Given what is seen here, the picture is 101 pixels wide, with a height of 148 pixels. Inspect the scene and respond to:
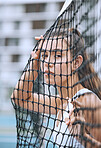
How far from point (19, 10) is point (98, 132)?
1800 cm

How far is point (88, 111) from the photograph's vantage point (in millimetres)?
498

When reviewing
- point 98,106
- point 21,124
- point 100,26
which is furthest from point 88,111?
point 21,124

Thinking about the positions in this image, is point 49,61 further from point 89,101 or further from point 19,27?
point 19,27

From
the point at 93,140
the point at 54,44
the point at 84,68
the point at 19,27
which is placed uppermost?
the point at 19,27

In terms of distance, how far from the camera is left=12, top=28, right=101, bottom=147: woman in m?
0.51

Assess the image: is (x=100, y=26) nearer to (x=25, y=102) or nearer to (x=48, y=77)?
(x=48, y=77)

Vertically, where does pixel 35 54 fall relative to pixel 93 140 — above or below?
above

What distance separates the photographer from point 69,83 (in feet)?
2.20

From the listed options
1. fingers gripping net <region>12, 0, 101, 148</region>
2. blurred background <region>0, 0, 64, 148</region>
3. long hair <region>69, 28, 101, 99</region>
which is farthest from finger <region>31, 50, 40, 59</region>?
blurred background <region>0, 0, 64, 148</region>

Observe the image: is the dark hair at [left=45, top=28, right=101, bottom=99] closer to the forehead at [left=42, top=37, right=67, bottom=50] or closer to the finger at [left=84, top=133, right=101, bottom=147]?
the forehead at [left=42, top=37, right=67, bottom=50]

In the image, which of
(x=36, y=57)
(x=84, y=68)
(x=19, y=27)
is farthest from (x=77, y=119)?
(x=19, y=27)

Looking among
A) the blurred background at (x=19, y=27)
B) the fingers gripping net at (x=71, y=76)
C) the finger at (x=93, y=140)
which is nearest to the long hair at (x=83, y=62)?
the fingers gripping net at (x=71, y=76)

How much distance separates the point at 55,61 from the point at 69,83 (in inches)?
2.9

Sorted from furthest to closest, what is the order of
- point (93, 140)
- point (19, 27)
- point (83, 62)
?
point (19, 27) < point (83, 62) < point (93, 140)
